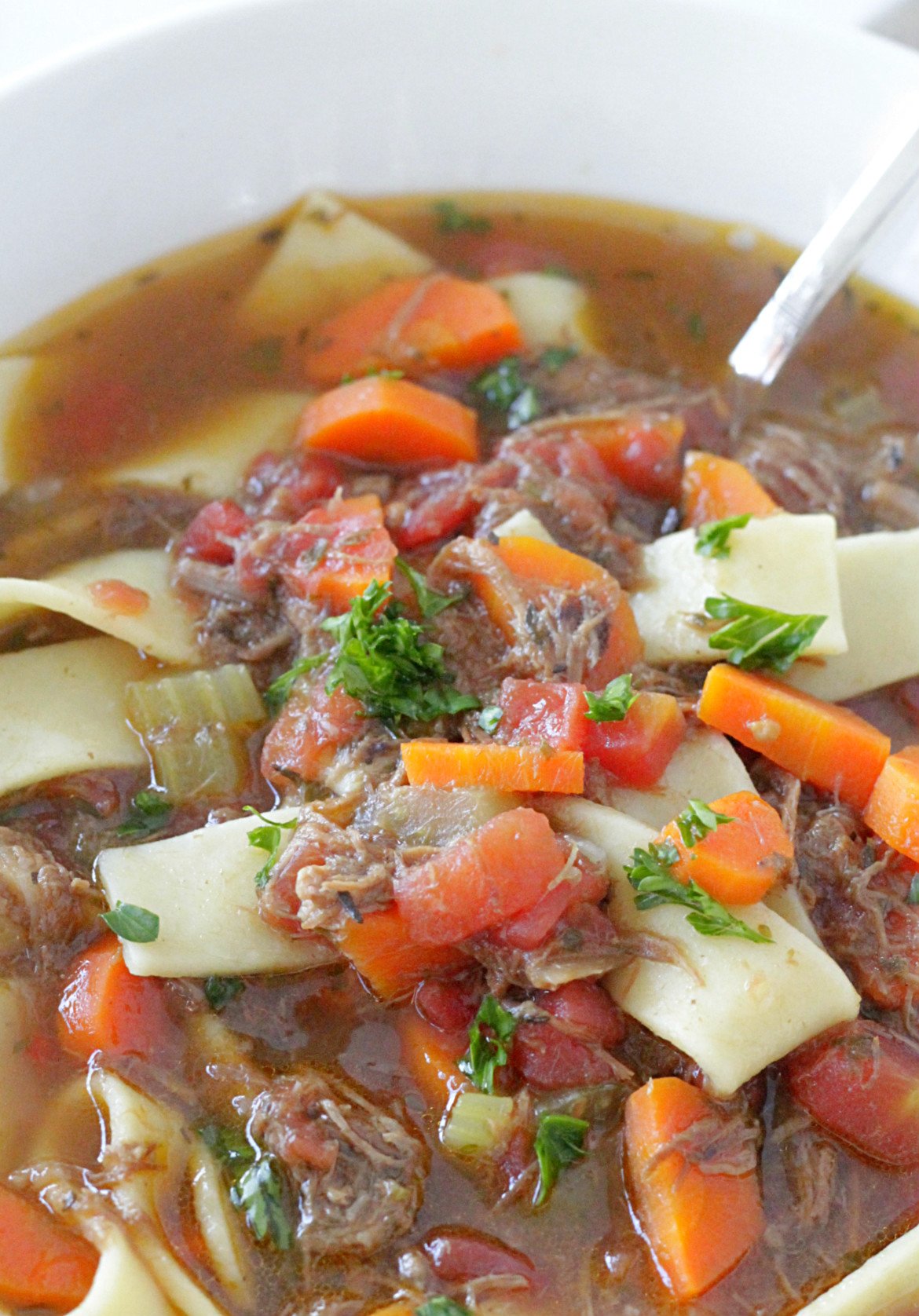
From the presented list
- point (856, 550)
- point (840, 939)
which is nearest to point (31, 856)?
point (840, 939)

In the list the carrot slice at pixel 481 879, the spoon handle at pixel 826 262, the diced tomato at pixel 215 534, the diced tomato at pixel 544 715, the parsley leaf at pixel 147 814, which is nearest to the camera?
the carrot slice at pixel 481 879

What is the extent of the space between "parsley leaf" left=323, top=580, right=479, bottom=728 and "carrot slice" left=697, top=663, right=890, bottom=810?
80 cm

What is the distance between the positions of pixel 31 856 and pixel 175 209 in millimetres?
2810

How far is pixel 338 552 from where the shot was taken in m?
4.56

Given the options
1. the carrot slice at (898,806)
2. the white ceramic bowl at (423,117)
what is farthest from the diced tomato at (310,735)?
the white ceramic bowl at (423,117)

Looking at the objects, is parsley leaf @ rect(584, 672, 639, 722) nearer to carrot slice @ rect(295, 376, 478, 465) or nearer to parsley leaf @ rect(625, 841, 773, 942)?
parsley leaf @ rect(625, 841, 773, 942)

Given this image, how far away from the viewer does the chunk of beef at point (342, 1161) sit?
360 centimetres

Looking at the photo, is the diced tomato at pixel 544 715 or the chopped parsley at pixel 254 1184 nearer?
the chopped parsley at pixel 254 1184

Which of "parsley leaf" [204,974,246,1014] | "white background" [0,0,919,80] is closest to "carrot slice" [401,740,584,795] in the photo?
"parsley leaf" [204,974,246,1014]

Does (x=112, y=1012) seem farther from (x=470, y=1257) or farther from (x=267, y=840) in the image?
(x=470, y=1257)

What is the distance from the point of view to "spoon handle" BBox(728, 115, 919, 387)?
5051 millimetres

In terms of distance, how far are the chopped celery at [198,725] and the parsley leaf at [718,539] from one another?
1.62 metres

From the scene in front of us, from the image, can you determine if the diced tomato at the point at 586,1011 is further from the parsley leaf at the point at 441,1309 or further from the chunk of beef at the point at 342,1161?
the parsley leaf at the point at 441,1309

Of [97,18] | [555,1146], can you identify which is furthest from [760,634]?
[97,18]
